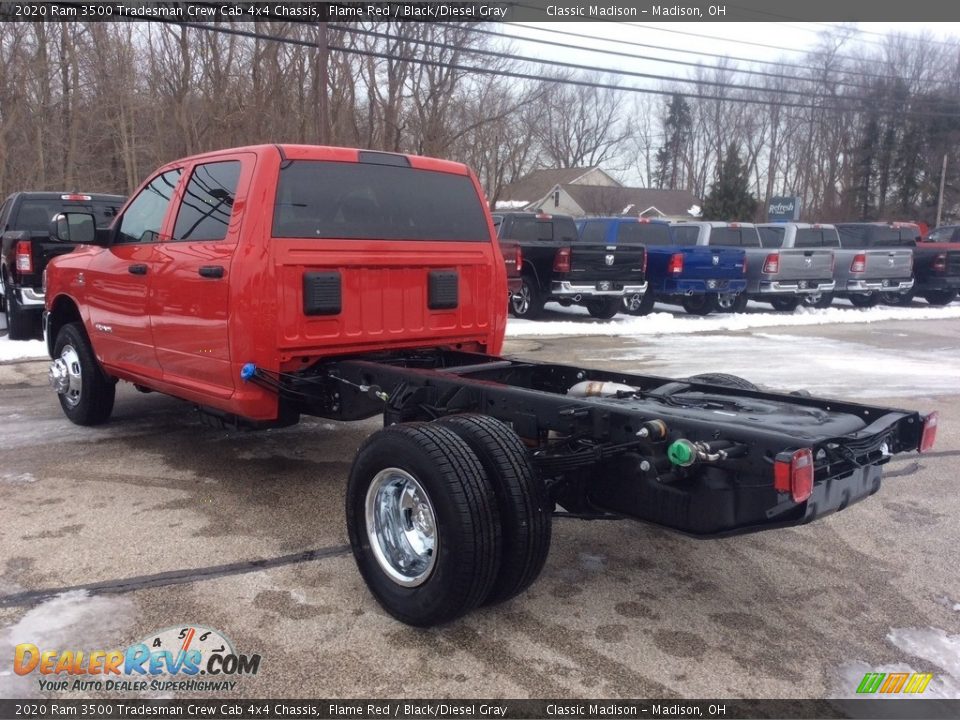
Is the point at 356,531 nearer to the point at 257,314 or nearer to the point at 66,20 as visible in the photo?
the point at 257,314

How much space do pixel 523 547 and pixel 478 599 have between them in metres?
0.28

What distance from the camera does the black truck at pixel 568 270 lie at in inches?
578

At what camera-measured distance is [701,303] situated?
17.2m

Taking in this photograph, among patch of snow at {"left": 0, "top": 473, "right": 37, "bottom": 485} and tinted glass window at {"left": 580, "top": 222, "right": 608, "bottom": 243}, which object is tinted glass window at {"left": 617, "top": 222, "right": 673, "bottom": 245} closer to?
tinted glass window at {"left": 580, "top": 222, "right": 608, "bottom": 243}

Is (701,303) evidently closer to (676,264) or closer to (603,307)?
(676,264)

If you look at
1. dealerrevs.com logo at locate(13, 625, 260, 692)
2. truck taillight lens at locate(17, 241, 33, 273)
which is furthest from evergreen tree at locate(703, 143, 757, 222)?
dealerrevs.com logo at locate(13, 625, 260, 692)

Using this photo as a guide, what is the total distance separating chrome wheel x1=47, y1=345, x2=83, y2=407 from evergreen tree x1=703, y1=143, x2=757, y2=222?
150 ft

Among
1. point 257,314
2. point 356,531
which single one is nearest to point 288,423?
point 257,314

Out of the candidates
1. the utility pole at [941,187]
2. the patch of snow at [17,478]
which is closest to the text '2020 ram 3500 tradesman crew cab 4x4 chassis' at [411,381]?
the patch of snow at [17,478]

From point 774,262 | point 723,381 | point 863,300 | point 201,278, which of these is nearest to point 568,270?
point 774,262

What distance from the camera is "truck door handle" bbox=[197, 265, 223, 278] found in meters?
4.65

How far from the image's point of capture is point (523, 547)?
3.31 meters

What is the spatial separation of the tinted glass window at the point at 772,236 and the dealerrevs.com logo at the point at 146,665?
684 inches

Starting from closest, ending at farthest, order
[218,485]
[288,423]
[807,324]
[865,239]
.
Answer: [288,423]
[218,485]
[807,324]
[865,239]
